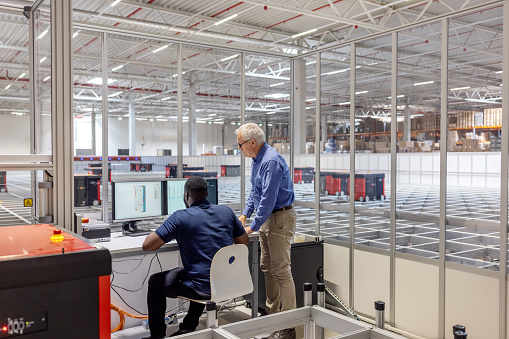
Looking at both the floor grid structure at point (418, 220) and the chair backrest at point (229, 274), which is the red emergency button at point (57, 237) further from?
the chair backrest at point (229, 274)

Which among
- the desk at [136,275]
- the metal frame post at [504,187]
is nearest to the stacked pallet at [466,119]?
the metal frame post at [504,187]

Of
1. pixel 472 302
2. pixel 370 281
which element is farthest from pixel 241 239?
pixel 472 302

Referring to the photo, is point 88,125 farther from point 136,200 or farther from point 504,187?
point 504,187

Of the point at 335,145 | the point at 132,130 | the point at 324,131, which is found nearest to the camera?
the point at 335,145

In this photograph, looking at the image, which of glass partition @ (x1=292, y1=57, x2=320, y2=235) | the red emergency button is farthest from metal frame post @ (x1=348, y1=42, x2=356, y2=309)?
the red emergency button

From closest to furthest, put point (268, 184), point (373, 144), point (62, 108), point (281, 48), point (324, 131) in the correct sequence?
1. point (62, 108)
2. point (268, 184)
3. point (373, 144)
4. point (324, 131)
5. point (281, 48)

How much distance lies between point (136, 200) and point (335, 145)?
2.18m

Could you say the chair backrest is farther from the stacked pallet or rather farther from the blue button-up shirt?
the stacked pallet

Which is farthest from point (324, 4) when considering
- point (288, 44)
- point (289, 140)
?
point (289, 140)

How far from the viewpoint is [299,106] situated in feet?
17.3

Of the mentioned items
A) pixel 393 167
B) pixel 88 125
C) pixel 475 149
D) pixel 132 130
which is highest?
pixel 88 125

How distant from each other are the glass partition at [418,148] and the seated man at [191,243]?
1768mm

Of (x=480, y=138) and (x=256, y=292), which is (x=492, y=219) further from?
(x=256, y=292)

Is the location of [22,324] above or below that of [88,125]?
below
